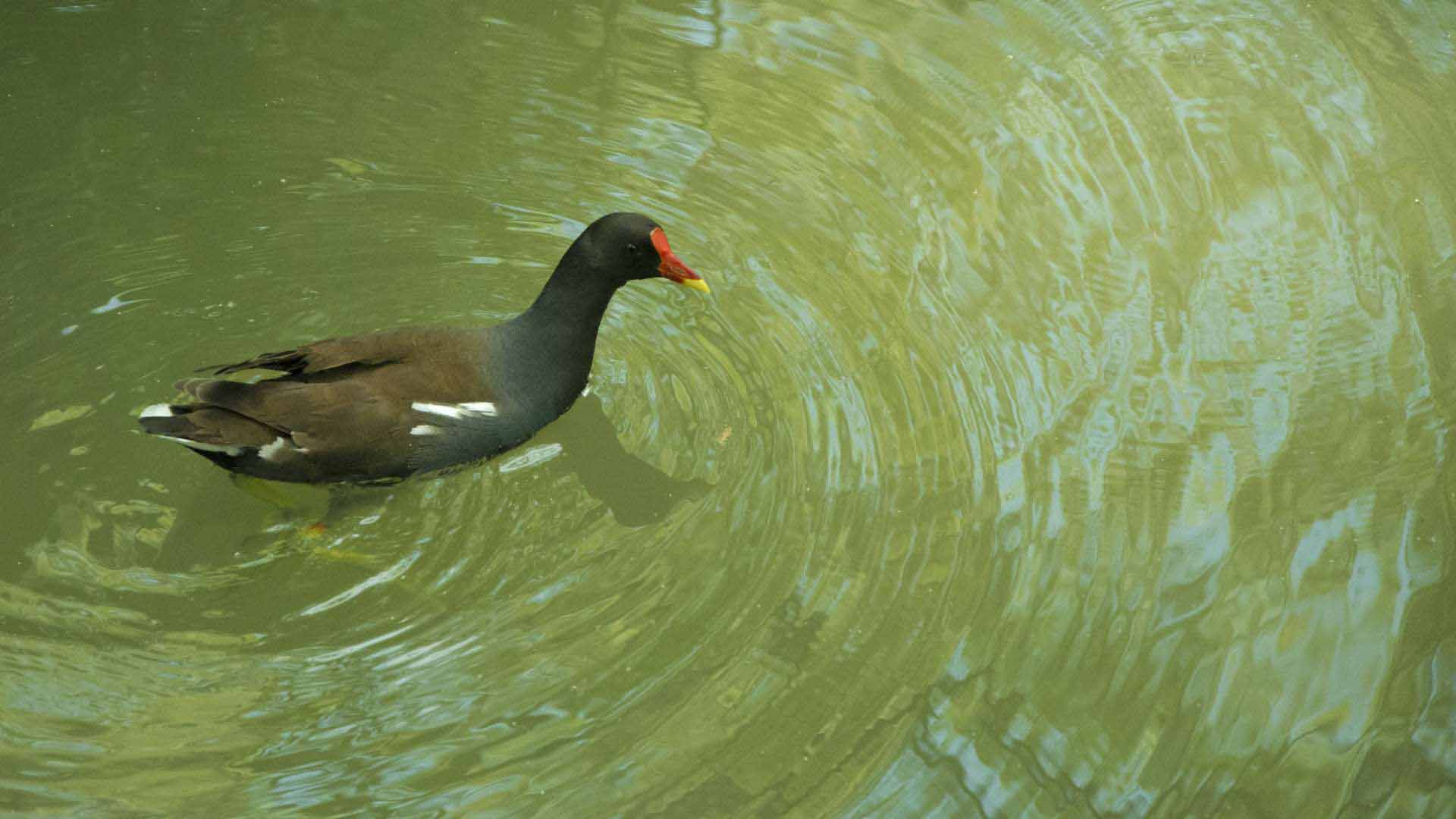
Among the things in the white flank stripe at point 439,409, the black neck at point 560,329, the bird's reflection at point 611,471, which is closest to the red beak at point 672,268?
the black neck at point 560,329

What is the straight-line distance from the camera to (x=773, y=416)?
3.88m

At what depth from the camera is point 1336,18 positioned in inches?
222

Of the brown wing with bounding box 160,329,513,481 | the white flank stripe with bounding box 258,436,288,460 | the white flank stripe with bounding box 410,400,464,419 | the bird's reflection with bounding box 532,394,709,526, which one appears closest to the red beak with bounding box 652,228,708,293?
the bird's reflection with bounding box 532,394,709,526

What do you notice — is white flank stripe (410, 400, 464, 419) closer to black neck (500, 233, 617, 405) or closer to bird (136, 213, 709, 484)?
bird (136, 213, 709, 484)

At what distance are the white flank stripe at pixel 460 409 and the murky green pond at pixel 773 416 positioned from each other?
0.61 feet

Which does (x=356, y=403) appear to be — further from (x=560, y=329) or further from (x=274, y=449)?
(x=560, y=329)

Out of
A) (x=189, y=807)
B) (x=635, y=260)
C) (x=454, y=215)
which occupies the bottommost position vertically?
(x=189, y=807)

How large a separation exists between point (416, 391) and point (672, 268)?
77cm

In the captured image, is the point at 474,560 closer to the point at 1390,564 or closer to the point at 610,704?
the point at 610,704

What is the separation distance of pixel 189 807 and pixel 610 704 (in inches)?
34.3

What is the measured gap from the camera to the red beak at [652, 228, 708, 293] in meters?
3.83

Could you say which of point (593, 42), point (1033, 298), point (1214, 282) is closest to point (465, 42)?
point (593, 42)

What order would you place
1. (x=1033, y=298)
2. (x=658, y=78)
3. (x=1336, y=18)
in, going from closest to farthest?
1. (x=1033, y=298)
2. (x=658, y=78)
3. (x=1336, y=18)

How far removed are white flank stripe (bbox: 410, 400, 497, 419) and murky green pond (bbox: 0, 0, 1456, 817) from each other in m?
0.19
